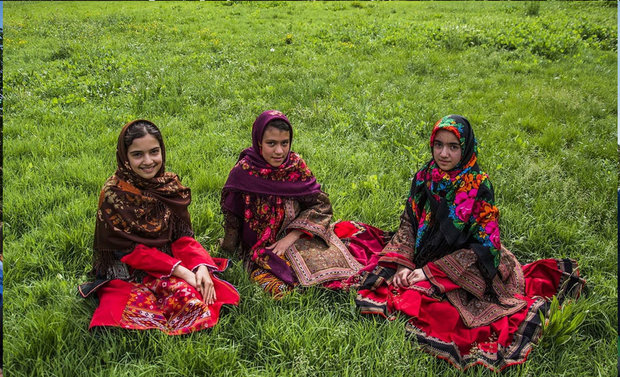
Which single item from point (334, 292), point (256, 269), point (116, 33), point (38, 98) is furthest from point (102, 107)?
point (116, 33)

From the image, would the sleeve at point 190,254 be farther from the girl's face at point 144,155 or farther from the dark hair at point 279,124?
the dark hair at point 279,124

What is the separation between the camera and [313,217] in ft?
→ 11.5

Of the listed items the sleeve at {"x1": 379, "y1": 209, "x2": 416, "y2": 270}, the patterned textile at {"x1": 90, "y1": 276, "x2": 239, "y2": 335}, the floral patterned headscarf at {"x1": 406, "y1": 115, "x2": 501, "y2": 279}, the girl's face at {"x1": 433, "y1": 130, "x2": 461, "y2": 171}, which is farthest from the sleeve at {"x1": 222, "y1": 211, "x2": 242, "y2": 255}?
the girl's face at {"x1": 433, "y1": 130, "x2": 461, "y2": 171}

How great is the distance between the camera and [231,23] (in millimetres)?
12281

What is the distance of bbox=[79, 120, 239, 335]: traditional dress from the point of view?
266 cm

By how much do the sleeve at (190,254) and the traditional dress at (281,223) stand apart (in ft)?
1.22

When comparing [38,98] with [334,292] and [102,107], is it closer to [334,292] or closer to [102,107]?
[102,107]

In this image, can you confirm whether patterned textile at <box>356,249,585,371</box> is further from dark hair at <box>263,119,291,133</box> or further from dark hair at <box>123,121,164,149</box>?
dark hair at <box>123,121,164,149</box>

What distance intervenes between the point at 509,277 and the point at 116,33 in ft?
37.2

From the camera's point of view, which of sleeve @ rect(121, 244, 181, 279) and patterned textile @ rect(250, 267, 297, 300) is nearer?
sleeve @ rect(121, 244, 181, 279)

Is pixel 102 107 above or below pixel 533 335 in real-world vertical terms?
above

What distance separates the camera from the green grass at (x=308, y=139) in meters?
2.51

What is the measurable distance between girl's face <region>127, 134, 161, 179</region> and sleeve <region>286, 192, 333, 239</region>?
3.81ft

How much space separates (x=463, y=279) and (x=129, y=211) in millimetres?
2308
